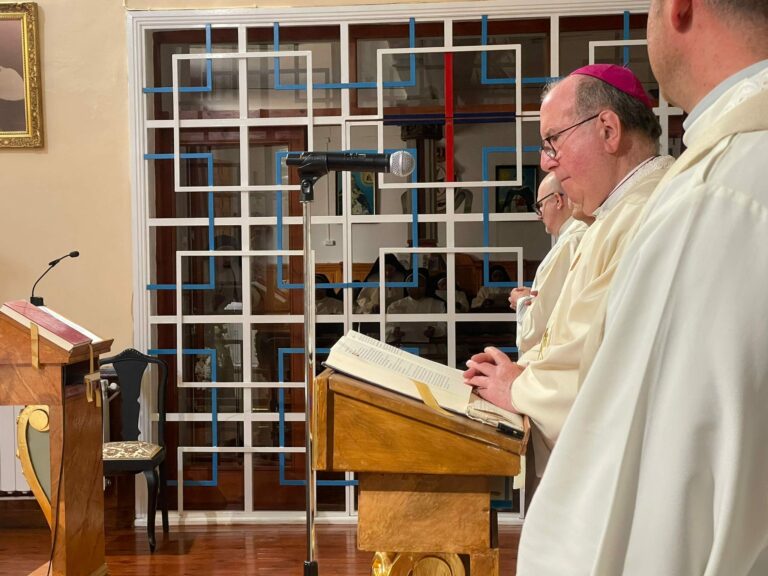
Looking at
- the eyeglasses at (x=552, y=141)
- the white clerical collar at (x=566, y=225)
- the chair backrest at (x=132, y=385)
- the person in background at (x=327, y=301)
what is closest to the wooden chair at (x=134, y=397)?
the chair backrest at (x=132, y=385)

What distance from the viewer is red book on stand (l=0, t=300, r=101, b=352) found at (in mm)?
3197

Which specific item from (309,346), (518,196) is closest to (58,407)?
(309,346)

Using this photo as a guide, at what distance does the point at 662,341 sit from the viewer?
84 cm

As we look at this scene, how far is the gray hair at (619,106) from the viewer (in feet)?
7.34

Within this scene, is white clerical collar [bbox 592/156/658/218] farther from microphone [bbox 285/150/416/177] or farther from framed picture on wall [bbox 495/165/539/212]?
framed picture on wall [bbox 495/165/539/212]

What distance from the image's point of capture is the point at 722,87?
3.23 ft

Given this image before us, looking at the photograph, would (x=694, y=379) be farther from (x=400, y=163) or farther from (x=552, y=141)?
(x=400, y=163)

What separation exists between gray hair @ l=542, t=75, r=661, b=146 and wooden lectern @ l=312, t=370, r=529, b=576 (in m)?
0.90

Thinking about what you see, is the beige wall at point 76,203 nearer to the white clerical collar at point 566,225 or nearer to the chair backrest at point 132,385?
the chair backrest at point 132,385

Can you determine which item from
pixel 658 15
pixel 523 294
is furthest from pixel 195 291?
pixel 658 15

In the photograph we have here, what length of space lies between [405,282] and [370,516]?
2.86 meters

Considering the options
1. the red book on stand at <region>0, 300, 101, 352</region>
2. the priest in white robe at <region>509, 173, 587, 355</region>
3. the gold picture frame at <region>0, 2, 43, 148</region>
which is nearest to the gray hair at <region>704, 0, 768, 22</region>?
the priest in white robe at <region>509, 173, 587, 355</region>

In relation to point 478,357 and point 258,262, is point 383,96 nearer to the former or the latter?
point 258,262

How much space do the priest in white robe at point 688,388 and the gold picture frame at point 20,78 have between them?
14.9 feet
